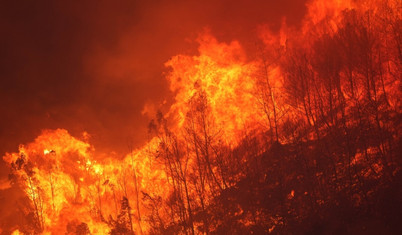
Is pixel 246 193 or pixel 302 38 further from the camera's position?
pixel 302 38

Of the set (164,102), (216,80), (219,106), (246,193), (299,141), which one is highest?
(164,102)

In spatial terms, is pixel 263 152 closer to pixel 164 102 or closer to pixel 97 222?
pixel 164 102

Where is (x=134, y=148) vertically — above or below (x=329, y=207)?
above

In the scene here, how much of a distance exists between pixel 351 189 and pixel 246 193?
650 cm

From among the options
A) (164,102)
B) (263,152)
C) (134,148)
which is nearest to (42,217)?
(134,148)

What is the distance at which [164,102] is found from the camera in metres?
31.9

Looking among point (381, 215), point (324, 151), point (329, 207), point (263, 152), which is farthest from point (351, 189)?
point (263, 152)

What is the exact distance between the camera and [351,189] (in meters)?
13.4

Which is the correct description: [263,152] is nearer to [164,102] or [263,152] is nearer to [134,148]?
[164,102]

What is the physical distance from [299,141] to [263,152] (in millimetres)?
3029

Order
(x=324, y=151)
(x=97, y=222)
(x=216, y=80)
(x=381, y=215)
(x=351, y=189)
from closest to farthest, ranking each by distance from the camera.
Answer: (x=381, y=215), (x=351, y=189), (x=324, y=151), (x=216, y=80), (x=97, y=222)

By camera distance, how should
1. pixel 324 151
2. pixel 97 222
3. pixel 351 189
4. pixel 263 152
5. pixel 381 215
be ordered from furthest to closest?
1. pixel 97 222
2. pixel 263 152
3. pixel 324 151
4. pixel 351 189
5. pixel 381 215

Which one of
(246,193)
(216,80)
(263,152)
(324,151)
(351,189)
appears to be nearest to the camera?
(351,189)

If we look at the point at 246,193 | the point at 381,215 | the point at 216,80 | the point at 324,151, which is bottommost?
the point at 381,215
